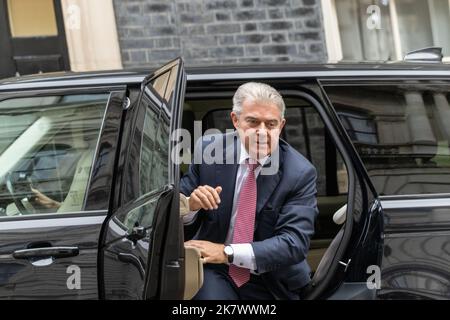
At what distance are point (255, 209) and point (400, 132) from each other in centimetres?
65

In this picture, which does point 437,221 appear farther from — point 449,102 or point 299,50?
point 299,50

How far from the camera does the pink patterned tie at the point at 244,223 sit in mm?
2830

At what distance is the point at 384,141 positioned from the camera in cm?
282

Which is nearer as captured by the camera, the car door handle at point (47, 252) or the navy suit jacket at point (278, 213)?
the car door handle at point (47, 252)

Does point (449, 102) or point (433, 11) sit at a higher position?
point (433, 11)

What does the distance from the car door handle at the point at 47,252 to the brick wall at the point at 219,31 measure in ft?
15.8

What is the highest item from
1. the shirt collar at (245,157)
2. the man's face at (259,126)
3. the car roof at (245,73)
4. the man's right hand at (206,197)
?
the car roof at (245,73)

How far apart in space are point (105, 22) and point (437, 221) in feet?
16.5

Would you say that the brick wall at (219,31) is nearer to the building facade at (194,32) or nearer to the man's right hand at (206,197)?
the building facade at (194,32)

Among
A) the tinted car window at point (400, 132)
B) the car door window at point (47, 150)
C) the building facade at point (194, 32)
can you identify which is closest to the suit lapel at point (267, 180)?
the tinted car window at point (400, 132)

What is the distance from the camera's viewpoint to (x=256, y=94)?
2.80m

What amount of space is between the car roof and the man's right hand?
Result: 19.9 inches

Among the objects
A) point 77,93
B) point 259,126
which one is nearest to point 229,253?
point 259,126

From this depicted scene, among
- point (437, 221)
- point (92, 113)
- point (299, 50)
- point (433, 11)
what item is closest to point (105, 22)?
point (299, 50)
